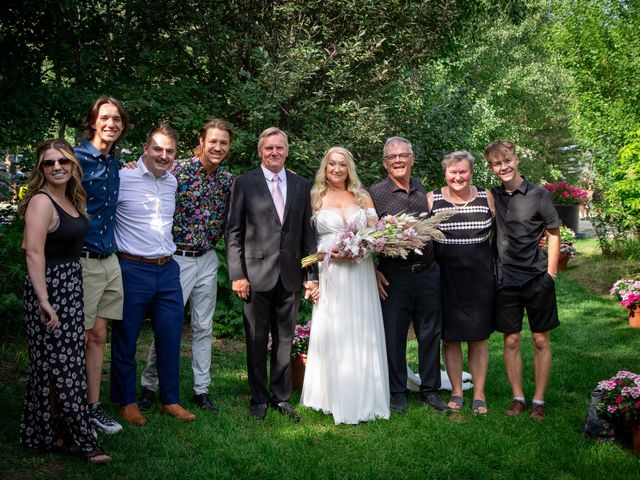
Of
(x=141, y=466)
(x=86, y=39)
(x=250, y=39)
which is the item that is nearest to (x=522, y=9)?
(x=250, y=39)

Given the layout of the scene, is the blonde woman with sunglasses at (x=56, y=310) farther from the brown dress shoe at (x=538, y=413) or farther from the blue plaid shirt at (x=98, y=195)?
the brown dress shoe at (x=538, y=413)

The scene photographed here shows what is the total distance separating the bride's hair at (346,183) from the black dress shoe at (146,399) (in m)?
2.07

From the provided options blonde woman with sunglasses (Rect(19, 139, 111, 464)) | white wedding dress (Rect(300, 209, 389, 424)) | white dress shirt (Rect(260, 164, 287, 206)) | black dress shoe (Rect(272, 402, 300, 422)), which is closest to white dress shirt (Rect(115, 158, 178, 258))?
blonde woman with sunglasses (Rect(19, 139, 111, 464))

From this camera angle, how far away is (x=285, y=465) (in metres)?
4.46

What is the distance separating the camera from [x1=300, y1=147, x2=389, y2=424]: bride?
17.9 feet

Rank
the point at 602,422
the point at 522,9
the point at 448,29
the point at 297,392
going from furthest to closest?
the point at 522,9
the point at 448,29
the point at 297,392
the point at 602,422

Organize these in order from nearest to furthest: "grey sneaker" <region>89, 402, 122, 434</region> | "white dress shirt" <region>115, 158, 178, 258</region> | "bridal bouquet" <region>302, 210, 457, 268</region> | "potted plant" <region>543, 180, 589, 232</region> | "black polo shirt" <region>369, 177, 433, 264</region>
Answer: "grey sneaker" <region>89, 402, 122, 434</region> < "white dress shirt" <region>115, 158, 178, 258</region> < "bridal bouquet" <region>302, 210, 457, 268</region> < "black polo shirt" <region>369, 177, 433, 264</region> < "potted plant" <region>543, 180, 589, 232</region>

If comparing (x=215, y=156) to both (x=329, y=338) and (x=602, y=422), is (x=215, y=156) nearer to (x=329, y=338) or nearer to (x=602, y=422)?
(x=329, y=338)

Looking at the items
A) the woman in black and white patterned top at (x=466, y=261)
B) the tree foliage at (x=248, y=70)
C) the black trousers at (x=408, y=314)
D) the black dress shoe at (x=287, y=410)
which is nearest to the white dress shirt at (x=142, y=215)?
the black dress shoe at (x=287, y=410)

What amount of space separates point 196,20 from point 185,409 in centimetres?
521

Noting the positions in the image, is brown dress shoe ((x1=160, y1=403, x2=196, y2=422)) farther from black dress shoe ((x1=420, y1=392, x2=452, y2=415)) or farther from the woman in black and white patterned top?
the woman in black and white patterned top

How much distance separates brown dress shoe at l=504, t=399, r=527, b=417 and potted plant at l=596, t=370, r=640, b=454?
741mm

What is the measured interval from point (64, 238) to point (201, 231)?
134cm

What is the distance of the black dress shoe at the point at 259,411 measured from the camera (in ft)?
17.7
